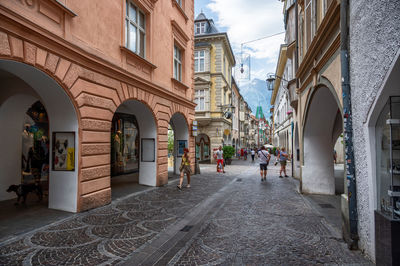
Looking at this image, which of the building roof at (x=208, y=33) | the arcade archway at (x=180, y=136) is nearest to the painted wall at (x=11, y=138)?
the arcade archway at (x=180, y=136)

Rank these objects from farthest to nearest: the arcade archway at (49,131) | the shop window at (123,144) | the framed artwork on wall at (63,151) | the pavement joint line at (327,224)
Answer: the shop window at (123,144) < the framed artwork on wall at (63,151) < the arcade archway at (49,131) < the pavement joint line at (327,224)

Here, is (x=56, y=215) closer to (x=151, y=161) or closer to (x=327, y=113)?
(x=151, y=161)

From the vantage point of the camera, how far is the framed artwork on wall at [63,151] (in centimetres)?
642

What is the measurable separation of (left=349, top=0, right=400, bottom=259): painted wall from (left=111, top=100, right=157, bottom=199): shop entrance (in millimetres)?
7131

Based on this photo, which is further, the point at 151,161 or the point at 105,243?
the point at 151,161

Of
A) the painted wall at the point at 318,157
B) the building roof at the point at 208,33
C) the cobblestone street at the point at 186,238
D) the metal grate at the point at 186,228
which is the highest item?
the building roof at the point at 208,33

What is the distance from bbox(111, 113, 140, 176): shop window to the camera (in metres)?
13.5

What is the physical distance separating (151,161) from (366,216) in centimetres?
819

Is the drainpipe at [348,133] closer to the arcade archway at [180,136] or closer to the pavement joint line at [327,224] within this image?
the pavement joint line at [327,224]

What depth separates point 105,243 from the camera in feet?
14.5

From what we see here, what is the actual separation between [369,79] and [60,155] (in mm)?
6976

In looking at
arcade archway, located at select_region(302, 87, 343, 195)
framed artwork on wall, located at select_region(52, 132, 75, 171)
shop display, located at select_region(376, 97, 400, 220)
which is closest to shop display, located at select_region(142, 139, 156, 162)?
framed artwork on wall, located at select_region(52, 132, 75, 171)

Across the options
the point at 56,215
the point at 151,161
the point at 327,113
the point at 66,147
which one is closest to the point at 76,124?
the point at 66,147

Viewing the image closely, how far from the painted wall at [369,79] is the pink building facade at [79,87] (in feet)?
20.0
